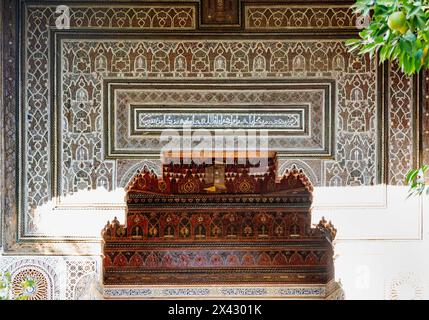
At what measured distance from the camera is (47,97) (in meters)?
4.39

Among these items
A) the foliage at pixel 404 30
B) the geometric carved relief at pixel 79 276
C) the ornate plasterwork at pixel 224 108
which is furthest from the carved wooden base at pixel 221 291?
the foliage at pixel 404 30

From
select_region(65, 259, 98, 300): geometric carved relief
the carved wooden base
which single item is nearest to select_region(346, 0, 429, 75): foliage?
Answer: select_region(65, 259, 98, 300): geometric carved relief

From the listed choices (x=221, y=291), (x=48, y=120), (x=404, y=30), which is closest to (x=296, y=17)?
(x=48, y=120)

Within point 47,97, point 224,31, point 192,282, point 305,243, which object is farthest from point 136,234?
point 224,31

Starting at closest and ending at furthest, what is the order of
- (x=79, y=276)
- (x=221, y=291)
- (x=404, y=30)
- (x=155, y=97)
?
(x=404, y=30) → (x=79, y=276) → (x=155, y=97) → (x=221, y=291)

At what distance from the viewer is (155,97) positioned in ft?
14.4

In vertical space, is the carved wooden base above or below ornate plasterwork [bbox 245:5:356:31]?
below

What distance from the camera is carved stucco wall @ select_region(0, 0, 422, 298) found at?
14.3 ft

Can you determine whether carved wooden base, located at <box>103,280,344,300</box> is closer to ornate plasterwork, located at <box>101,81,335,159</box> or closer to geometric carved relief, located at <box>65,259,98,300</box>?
geometric carved relief, located at <box>65,259,98,300</box>

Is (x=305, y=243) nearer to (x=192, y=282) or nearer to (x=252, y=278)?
(x=252, y=278)

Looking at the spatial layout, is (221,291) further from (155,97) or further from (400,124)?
(400,124)

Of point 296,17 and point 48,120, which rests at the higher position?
point 296,17

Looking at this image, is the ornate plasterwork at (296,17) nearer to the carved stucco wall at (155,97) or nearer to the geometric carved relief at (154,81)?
the carved stucco wall at (155,97)

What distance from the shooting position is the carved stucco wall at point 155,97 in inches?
→ 171
